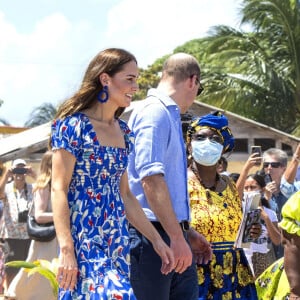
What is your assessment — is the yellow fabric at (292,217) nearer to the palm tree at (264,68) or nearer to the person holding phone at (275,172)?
the person holding phone at (275,172)

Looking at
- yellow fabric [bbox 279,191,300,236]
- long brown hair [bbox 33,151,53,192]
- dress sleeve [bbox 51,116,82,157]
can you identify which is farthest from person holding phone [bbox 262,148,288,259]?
dress sleeve [bbox 51,116,82,157]

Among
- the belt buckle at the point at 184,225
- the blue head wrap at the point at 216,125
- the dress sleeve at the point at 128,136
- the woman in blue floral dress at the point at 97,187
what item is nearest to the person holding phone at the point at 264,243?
the blue head wrap at the point at 216,125

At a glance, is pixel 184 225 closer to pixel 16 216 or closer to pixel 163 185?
pixel 163 185

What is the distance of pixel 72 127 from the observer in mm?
4375

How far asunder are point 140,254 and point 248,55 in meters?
26.3

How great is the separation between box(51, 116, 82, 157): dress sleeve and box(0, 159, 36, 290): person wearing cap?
640cm

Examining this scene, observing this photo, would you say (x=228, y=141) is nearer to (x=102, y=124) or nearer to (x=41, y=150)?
(x=102, y=124)

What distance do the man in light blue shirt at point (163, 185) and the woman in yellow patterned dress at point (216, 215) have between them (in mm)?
624

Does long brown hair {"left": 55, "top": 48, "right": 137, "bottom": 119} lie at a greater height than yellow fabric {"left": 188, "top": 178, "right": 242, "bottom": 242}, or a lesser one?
greater

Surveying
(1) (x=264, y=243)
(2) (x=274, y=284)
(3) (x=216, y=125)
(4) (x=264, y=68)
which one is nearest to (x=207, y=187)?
(3) (x=216, y=125)

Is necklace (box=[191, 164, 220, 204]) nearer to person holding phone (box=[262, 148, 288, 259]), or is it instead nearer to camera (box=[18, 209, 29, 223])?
person holding phone (box=[262, 148, 288, 259])

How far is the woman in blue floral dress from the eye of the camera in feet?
13.8

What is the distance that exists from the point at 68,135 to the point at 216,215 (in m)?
1.83

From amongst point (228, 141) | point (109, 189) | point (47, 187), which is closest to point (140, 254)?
point (109, 189)
